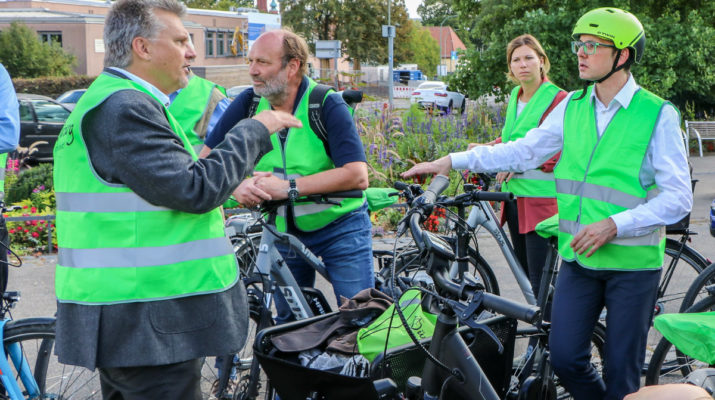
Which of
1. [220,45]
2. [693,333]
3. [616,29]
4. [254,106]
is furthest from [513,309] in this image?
[220,45]

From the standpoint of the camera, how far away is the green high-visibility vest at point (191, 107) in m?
4.74

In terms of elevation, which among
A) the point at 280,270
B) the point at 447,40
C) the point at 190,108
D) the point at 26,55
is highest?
the point at 447,40

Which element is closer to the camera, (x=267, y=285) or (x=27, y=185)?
(x=267, y=285)

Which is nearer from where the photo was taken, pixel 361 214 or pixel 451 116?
pixel 361 214

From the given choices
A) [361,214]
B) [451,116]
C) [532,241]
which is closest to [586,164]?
[361,214]

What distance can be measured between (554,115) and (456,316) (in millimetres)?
1688

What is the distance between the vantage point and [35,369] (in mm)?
3869

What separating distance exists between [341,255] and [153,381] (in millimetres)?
1646

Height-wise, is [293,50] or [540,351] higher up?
[293,50]

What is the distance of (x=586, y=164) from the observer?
347 cm

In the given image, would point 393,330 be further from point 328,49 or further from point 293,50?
point 328,49

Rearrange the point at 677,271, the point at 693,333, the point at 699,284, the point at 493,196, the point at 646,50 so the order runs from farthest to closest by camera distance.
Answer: the point at 646,50 < the point at 677,271 < the point at 699,284 < the point at 493,196 < the point at 693,333

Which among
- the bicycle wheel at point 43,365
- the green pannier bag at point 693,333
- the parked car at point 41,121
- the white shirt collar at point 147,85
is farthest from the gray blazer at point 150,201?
the parked car at point 41,121

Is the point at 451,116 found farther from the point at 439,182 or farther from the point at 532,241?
the point at 439,182
